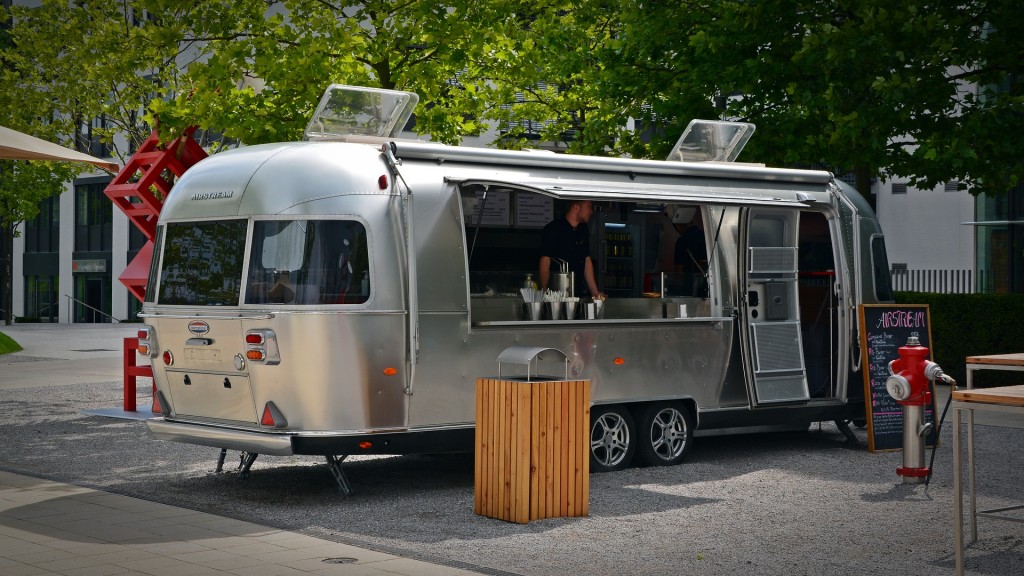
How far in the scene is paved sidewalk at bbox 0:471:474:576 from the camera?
23.7ft

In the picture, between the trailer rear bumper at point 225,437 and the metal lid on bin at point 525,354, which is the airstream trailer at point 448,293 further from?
the metal lid on bin at point 525,354

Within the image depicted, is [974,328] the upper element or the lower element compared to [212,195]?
lower

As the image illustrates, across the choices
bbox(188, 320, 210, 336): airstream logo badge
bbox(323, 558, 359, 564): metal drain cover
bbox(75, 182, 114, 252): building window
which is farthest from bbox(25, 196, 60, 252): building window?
bbox(323, 558, 359, 564): metal drain cover

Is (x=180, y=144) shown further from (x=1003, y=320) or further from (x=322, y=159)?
(x=1003, y=320)

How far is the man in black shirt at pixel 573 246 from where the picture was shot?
1141cm

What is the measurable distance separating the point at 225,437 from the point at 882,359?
612 cm

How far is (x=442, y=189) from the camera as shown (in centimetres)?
1008

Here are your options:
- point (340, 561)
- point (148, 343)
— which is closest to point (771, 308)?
point (148, 343)

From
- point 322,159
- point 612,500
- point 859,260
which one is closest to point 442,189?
point 322,159

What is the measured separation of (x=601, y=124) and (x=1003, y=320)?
6.45 metres

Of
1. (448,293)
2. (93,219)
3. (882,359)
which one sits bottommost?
(882,359)

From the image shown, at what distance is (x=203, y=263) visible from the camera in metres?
10.1

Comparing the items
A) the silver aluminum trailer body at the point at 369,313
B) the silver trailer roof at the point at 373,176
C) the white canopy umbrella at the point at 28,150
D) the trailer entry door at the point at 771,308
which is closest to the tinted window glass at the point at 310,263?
the silver aluminum trailer body at the point at 369,313

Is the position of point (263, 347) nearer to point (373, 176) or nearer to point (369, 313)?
point (369, 313)
